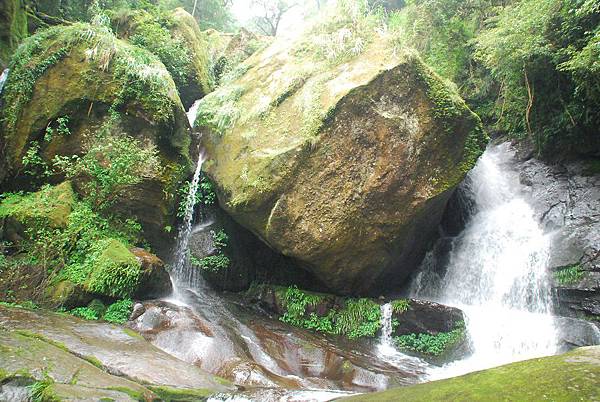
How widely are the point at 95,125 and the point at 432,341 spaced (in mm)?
8771

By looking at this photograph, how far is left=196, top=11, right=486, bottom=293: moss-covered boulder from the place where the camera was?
8125 millimetres

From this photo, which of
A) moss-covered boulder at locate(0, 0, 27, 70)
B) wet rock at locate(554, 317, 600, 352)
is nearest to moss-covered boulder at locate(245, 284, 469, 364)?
wet rock at locate(554, 317, 600, 352)

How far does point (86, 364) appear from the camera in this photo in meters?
4.61

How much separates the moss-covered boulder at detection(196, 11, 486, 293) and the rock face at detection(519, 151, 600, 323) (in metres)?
2.56

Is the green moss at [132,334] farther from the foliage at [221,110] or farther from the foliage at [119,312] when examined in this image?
the foliage at [221,110]

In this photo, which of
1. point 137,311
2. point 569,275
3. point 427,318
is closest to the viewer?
point 137,311

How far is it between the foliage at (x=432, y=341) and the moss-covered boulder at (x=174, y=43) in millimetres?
10208

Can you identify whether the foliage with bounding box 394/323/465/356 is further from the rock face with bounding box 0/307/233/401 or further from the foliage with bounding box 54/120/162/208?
the foliage with bounding box 54/120/162/208

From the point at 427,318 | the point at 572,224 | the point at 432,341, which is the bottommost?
the point at 432,341

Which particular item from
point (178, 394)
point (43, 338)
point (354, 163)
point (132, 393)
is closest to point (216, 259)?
point (354, 163)

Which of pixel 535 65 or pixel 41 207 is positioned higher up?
pixel 535 65

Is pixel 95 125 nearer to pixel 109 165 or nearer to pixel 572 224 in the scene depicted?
pixel 109 165

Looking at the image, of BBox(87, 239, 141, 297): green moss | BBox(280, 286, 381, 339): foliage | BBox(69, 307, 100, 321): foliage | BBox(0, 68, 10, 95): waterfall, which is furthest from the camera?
BBox(0, 68, 10, 95): waterfall

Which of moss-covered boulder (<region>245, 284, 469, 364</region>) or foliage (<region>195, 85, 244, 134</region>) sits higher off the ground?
foliage (<region>195, 85, 244, 134</region>)
